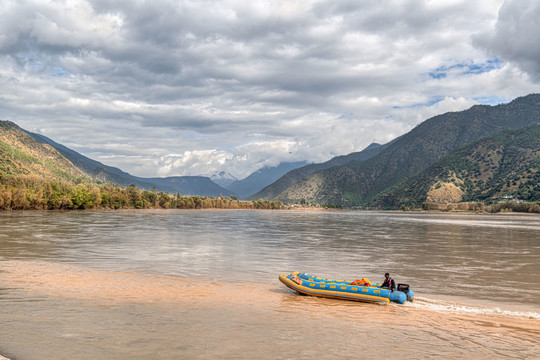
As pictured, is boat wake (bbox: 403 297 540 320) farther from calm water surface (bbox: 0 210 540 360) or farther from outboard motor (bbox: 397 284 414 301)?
outboard motor (bbox: 397 284 414 301)

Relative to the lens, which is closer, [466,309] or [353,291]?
[466,309]

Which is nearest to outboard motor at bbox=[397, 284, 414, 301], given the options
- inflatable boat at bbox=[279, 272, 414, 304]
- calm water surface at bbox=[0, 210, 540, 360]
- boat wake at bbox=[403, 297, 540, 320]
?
inflatable boat at bbox=[279, 272, 414, 304]

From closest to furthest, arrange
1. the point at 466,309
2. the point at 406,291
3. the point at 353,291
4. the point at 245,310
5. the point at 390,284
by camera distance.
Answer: the point at 245,310 < the point at 466,309 < the point at 353,291 < the point at 406,291 < the point at 390,284

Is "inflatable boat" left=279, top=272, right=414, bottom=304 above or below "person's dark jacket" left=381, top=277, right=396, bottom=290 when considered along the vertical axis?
below

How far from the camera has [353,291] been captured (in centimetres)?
2986

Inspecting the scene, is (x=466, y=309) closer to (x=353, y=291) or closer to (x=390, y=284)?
(x=390, y=284)

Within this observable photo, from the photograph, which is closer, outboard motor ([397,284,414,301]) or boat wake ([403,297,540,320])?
boat wake ([403,297,540,320])

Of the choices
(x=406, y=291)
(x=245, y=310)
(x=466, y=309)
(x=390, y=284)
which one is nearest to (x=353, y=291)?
(x=390, y=284)

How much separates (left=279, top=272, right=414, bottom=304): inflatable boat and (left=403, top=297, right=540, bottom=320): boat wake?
1.08 meters

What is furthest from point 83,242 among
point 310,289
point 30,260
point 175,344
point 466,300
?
point 466,300

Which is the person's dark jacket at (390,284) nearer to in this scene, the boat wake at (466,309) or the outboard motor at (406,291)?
the outboard motor at (406,291)

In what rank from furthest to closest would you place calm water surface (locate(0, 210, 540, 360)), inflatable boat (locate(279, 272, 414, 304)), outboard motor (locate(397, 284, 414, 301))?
outboard motor (locate(397, 284, 414, 301)) < inflatable boat (locate(279, 272, 414, 304)) < calm water surface (locate(0, 210, 540, 360))

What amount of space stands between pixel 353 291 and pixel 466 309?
8.11 metres

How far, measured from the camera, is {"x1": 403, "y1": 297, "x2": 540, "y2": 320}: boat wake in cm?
2661
